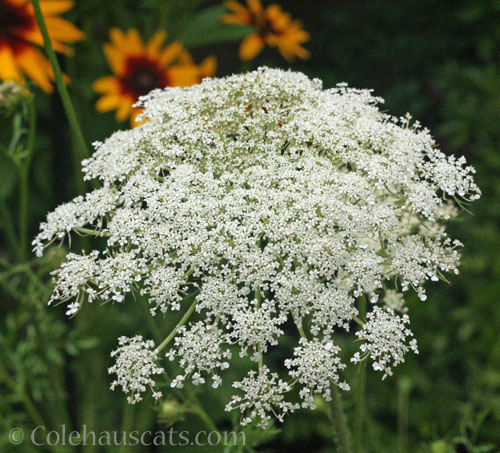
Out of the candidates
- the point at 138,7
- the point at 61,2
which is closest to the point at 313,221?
the point at 61,2

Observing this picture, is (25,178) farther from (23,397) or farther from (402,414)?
(402,414)

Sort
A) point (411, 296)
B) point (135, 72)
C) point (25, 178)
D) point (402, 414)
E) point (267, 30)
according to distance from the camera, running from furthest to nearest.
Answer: point (267, 30) → point (411, 296) → point (135, 72) → point (402, 414) → point (25, 178)

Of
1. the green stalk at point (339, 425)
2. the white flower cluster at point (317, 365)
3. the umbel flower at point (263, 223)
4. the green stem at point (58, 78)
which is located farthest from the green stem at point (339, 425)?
the green stem at point (58, 78)

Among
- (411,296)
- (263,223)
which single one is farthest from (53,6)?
(411,296)

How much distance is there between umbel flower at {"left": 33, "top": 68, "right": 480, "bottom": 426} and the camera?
3.99ft

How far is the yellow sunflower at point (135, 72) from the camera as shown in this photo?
2.53m

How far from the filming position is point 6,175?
252 centimetres

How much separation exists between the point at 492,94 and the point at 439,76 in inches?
18.6

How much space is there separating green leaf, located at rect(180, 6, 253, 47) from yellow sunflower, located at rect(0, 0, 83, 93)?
2.40 feet

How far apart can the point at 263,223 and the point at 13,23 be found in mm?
1638

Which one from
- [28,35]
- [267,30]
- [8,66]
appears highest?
[267,30]

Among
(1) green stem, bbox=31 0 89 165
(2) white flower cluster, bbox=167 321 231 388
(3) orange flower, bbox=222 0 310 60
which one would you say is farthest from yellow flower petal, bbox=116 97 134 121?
(2) white flower cluster, bbox=167 321 231 388

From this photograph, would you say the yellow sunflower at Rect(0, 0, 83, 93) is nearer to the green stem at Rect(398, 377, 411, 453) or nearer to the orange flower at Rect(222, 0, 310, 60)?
the orange flower at Rect(222, 0, 310, 60)

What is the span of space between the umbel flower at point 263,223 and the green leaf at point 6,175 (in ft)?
3.96
